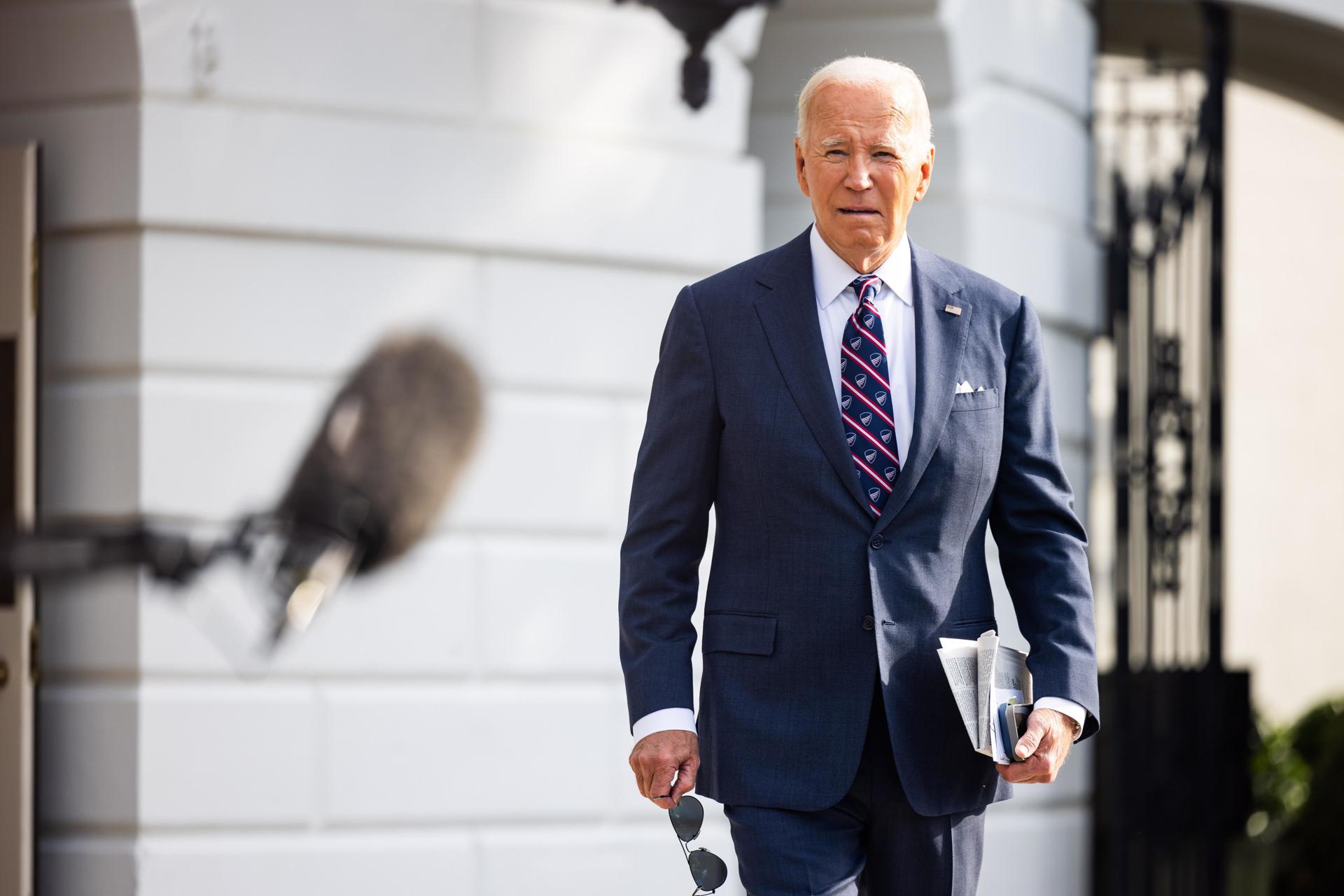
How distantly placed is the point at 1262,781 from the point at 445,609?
596cm

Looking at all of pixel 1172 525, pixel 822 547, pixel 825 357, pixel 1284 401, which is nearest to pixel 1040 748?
pixel 822 547

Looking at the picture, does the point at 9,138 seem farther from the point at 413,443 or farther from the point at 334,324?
the point at 413,443

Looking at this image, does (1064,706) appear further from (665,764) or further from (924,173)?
(924,173)

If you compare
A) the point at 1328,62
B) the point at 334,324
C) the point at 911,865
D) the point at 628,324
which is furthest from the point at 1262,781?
the point at 911,865

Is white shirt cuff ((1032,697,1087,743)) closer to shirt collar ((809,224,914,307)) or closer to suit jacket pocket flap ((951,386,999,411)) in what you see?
suit jacket pocket flap ((951,386,999,411))

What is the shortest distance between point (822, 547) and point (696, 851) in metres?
0.51

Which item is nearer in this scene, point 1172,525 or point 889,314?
point 889,314

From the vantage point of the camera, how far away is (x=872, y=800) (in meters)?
2.53

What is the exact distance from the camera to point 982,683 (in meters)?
2.45

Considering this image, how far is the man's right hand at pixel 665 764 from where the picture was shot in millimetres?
2490

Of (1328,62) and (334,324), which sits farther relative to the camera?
(1328,62)

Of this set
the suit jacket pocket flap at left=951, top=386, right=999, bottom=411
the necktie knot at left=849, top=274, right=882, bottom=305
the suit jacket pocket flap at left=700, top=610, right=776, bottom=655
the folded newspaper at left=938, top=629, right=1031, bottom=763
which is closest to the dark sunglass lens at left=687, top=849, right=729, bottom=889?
the suit jacket pocket flap at left=700, top=610, right=776, bottom=655

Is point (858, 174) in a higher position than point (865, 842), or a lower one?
higher

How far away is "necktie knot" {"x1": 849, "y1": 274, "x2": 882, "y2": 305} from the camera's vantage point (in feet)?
8.57
